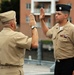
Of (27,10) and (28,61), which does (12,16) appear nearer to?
(28,61)

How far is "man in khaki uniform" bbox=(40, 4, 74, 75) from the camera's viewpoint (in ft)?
18.5

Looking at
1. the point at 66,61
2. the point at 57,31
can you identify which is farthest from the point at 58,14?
the point at 66,61

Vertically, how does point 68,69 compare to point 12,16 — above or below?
below

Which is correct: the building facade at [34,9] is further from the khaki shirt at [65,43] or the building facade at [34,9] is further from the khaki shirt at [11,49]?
the khaki shirt at [11,49]

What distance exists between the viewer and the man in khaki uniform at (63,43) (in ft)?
18.5

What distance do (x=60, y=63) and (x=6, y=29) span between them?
1231 millimetres

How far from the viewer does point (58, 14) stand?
573cm

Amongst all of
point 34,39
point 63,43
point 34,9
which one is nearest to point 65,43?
point 63,43

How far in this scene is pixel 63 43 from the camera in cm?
564

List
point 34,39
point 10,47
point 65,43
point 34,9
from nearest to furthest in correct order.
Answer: point 34,39 → point 10,47 → point 65,43 → point 34,9

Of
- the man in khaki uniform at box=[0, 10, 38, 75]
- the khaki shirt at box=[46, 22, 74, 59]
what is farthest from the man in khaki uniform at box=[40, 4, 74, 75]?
the man in khaki uniform at box=[0, 10, 38, 75]

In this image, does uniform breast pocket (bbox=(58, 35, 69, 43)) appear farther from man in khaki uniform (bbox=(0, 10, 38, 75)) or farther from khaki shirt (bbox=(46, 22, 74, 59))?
man in khaki uniform (bbox=(0, 10, 38, 75))

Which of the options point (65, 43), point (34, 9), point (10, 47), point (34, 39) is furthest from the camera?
point (34, 9)

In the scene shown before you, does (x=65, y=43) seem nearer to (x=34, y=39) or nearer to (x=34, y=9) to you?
(x=34, y=39)
